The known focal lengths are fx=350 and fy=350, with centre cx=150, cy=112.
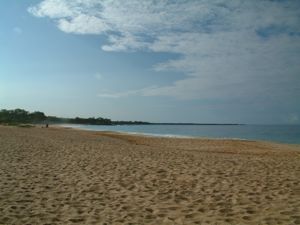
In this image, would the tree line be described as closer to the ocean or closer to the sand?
the ocean

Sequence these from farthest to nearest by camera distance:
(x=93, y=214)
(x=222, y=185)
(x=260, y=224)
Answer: (x=222, y=185) < (x=93, y=214) < (x=260, y=224)

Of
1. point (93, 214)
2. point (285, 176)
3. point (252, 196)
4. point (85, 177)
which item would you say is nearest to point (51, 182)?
point (85, 177)

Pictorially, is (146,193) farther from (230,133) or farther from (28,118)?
(28,118)

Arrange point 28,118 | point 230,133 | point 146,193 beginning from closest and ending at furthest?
point 146,193
point 230,133
point 28,118

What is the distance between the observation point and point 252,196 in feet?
24.6

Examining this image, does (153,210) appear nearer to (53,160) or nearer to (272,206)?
(272,206)

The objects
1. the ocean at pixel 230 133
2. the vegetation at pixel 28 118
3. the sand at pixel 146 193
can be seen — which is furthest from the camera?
the vegetation at pixel 28 118

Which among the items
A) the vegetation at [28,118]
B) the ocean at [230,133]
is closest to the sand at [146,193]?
the ocean at [230,133]

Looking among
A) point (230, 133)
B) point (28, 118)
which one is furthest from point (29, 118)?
point (230, 133)

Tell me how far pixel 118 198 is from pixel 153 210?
1151 mm

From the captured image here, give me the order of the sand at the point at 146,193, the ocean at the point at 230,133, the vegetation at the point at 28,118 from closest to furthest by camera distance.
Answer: the sand at the point at 146,193, the ocean at the point at 230,133, the vegetation at the point at 28,118

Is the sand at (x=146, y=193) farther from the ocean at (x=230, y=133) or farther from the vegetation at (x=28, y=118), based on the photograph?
the vegetation at (x=28, y=118)

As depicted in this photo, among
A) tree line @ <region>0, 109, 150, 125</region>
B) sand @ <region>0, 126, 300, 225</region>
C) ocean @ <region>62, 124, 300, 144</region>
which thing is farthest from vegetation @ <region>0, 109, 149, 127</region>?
sand @ <region>0, 126, 300, 225</region>

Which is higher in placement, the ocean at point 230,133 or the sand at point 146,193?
the ocean at point 230,133
